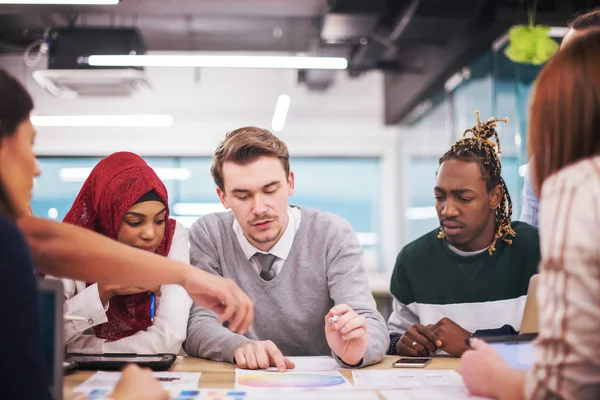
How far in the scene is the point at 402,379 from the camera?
1.45 m

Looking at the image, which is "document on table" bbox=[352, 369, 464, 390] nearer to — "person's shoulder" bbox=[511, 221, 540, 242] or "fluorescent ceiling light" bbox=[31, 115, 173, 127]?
"person's shoulder" bbox=[511, 221, 540, 242]

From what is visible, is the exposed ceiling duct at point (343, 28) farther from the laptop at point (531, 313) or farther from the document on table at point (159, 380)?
the document on table at point (159, 380)

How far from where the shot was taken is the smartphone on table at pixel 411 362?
5.37 feet

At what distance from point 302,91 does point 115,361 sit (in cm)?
681

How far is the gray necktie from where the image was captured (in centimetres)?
211

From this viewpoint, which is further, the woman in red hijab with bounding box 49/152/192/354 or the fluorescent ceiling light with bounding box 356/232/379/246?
the fluorescent ceiling light with bounding box 356/232/379/246

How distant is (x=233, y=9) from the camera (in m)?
5.47

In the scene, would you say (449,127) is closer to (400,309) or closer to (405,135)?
(405,135)

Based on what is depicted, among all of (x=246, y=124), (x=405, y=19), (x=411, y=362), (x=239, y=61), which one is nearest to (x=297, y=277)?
(x=411, y=362)

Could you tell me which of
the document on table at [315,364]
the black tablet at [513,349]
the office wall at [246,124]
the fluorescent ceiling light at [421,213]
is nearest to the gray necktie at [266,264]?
the document on table at [315,364]

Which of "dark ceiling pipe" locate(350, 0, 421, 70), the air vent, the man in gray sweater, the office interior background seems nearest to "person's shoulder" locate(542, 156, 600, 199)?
the man in gray sweater

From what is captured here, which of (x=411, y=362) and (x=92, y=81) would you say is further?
(x=92, y=81)

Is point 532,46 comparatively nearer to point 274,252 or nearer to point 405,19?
point 405,19

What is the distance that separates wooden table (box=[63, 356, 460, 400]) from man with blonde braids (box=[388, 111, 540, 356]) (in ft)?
0.71
